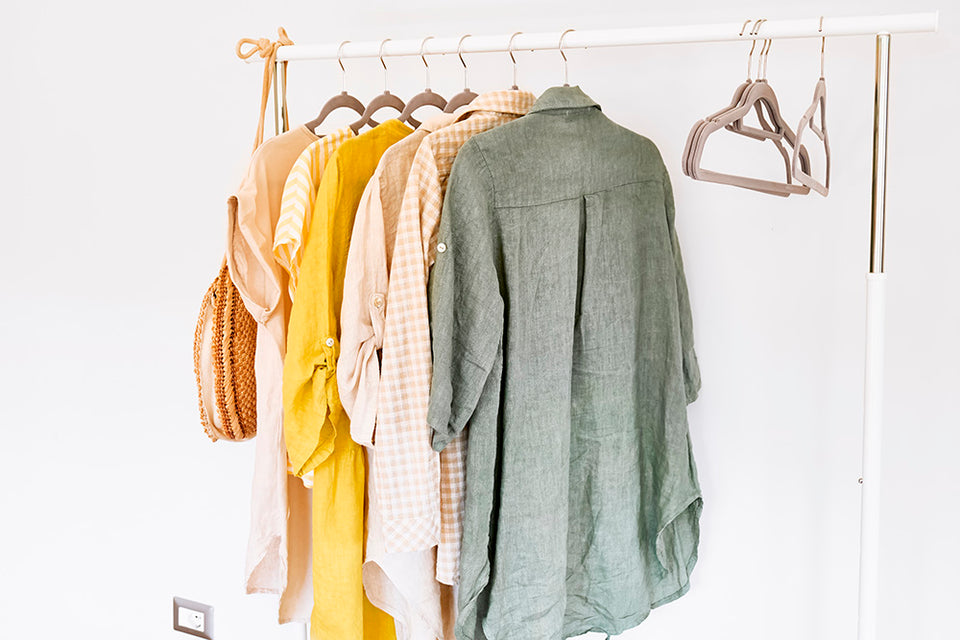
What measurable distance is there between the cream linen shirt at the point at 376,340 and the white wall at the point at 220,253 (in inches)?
12.2

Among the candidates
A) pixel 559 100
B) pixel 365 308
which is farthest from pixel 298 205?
pixel 559 100

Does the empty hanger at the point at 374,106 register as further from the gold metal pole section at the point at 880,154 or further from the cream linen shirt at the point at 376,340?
the gold metal pole section at the point at 880,154

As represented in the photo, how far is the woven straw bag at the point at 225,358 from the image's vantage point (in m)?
1.40

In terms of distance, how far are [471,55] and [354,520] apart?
2.87ft

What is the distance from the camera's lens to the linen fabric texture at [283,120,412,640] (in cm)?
128

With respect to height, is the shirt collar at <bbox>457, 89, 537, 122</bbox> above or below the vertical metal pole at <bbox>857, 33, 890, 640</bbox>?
above

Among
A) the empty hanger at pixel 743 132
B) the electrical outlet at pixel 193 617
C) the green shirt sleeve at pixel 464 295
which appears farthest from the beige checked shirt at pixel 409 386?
the electrical outlet at pixel 193 617

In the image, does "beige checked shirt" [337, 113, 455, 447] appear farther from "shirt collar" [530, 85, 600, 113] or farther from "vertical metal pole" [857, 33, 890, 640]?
"vertical metal pole" [857, 33, 890, 640]

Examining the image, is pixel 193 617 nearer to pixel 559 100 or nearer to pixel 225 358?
pixel 225 358

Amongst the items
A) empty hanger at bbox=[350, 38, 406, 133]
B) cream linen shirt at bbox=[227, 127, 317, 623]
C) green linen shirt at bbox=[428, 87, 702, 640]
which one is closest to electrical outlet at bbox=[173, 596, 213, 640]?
cream linen shirt at bbox=[227, 127, 317, 623]

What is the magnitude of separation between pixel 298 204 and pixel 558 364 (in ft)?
1.44

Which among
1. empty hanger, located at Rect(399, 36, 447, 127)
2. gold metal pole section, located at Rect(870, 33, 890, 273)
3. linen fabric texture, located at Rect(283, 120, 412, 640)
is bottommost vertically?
linen fabric texture, located at Rect(283, 120, 412, 640)

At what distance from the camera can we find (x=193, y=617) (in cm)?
210

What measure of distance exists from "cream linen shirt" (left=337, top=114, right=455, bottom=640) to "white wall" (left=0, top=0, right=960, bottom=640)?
1.02 feet
